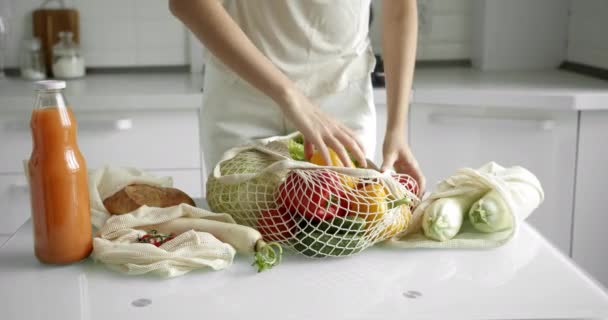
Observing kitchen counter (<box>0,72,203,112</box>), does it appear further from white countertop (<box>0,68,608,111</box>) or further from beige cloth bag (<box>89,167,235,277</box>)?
beige cloth bag (<box>89,167,235,277</box>)

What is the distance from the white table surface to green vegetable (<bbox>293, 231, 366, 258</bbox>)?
2 cm

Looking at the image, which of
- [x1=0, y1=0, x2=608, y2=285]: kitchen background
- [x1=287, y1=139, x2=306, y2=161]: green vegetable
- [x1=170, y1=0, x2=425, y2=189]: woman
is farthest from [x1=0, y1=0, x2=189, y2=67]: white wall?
[x1=287, y1=139, x2=306, y2=161]: green vegetable

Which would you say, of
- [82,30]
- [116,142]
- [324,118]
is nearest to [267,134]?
[324,118]

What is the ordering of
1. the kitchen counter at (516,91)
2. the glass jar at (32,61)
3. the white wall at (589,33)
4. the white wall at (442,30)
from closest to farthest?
the kitchen counter at (516,91) → the white wall at (589,33) → the glass jar at (32,61) → the white wall at (442,30)

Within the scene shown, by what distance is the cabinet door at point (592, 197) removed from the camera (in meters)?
2.04

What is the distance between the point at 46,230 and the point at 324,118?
1.32ft

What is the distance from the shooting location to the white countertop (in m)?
2.03

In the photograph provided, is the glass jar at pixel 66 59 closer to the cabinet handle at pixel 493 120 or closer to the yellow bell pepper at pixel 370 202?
the cabinet handle at pixel 493 120

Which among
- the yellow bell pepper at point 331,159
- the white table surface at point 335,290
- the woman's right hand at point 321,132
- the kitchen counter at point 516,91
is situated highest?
the woman's right hand at point 321,132

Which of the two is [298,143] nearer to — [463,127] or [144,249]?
[144,249]

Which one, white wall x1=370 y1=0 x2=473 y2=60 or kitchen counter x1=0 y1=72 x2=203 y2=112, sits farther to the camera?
white wall x1=370 y1=0 x2=473 y2=60

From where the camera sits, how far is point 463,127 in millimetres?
2180

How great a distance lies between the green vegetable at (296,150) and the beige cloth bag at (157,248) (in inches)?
6.6

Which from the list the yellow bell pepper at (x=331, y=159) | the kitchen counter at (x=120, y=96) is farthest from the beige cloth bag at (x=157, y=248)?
the kitchen counter at (x=120, y=96)
